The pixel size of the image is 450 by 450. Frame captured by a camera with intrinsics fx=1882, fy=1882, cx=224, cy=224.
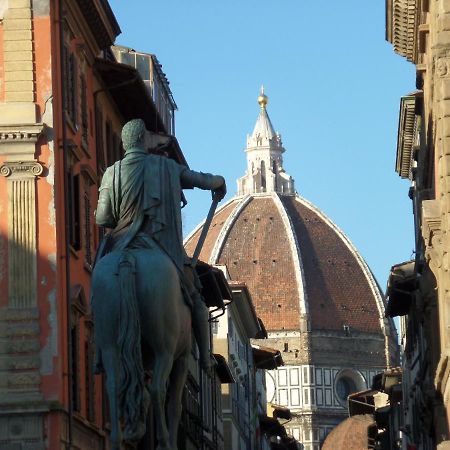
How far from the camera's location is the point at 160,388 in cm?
1394

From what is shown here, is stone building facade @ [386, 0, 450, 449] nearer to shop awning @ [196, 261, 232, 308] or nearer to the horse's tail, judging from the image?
shop awning @ [196, 261, 232, 308]

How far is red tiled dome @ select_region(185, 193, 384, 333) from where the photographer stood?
194250 millimetres

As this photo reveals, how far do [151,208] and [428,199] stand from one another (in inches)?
1029

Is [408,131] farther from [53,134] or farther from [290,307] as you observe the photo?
[290,307]

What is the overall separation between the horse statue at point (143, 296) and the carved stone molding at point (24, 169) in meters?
17.3

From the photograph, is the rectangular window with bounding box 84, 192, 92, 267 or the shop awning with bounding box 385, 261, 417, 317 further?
the shop awning with bounding box 385, 261, 417, 317

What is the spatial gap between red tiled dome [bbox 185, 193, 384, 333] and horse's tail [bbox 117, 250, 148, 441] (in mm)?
177583

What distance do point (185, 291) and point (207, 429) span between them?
41886mm

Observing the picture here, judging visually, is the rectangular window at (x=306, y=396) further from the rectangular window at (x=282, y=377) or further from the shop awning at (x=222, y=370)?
the shop awning at (x=222, y=370)

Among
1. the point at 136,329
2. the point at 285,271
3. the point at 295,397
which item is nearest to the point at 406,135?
the point at 136,329

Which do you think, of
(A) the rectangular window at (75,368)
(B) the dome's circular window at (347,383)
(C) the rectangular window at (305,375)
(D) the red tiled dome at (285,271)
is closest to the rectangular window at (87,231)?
(A) the rectangular window at (75,368)

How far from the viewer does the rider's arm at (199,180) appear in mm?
14383

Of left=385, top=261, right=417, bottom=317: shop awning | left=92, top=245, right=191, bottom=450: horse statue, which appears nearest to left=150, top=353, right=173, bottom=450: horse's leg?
left=92, top=245, right=191, bottom=450: horse statue

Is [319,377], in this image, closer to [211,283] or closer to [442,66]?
[211,283]
